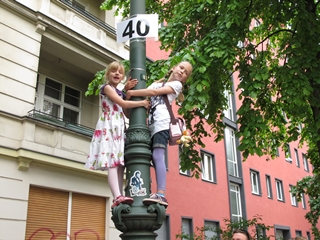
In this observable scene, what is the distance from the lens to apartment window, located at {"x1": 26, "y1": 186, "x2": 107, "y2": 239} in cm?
914

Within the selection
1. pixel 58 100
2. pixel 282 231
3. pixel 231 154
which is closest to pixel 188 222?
pixel 231 154

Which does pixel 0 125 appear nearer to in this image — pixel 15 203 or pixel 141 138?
pixel 15 203

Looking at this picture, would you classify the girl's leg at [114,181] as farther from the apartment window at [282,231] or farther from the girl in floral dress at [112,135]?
the apartment window at [282,231]

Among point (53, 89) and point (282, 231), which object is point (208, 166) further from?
point (282, 231)

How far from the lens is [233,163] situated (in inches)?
834

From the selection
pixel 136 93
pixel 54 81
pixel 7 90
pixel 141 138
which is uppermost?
pixel 54 81

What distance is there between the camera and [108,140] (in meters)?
3.25

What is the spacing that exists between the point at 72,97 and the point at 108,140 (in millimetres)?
9368

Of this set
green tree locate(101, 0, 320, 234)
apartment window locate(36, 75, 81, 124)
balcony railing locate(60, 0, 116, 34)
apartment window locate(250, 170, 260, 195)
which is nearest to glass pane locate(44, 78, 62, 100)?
apartment window locate(36, 75, 81, 124)

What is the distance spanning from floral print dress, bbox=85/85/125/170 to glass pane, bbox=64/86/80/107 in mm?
8778

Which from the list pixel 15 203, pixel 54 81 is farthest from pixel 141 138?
pixel 54 81

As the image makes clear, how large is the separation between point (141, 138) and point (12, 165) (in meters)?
6.49

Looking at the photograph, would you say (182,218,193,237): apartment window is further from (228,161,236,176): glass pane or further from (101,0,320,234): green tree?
(101,0,320,234): green tree

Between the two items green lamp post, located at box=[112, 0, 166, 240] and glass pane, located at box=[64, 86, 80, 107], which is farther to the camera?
glass pane, located at box=[64, 86, 80, 107]
